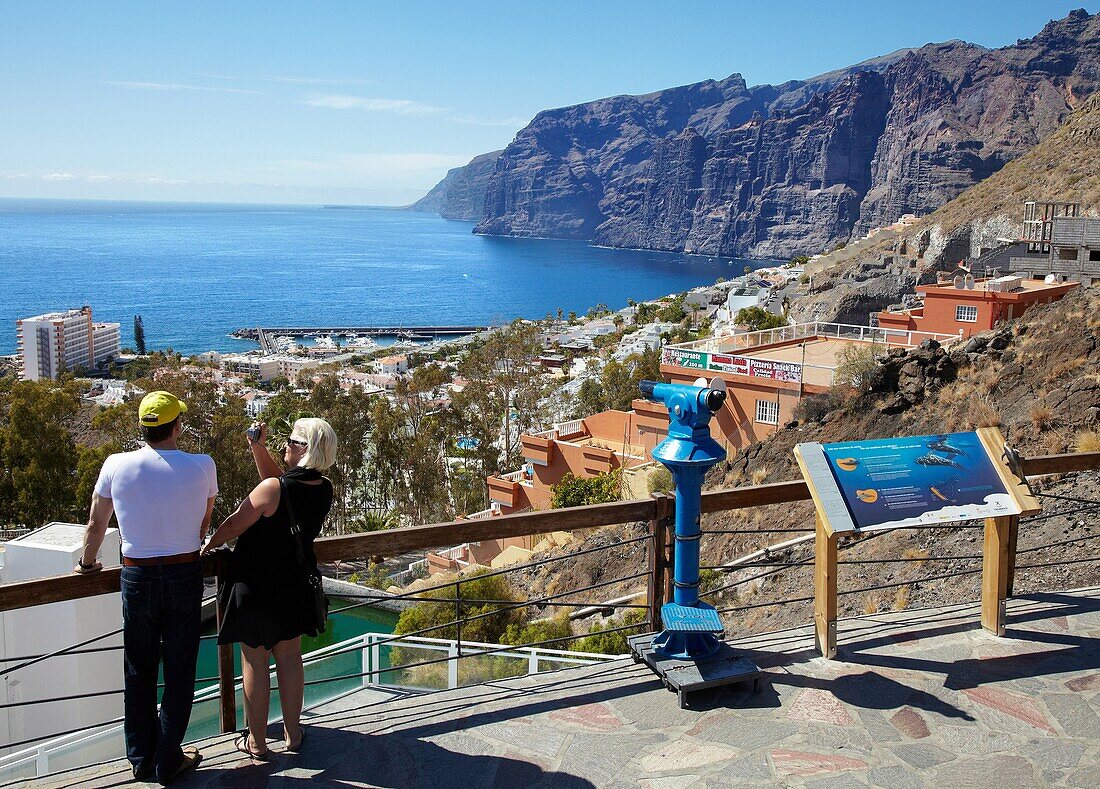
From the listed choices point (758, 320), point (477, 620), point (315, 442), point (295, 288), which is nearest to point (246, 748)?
point (315, 442)

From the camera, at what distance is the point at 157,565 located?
2.96m

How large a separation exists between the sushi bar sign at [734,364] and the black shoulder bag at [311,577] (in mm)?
19398

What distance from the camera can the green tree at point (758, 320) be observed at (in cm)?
4603

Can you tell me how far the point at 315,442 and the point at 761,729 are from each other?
1.94 m

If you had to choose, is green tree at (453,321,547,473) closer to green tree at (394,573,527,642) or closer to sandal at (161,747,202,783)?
green tree at (394,573,527,642)

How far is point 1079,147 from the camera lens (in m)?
52.8

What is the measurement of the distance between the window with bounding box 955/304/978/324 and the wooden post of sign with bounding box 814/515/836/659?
23.2 metres

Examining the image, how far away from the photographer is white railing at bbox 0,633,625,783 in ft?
12.2

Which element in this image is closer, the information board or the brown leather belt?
the brown leather belt

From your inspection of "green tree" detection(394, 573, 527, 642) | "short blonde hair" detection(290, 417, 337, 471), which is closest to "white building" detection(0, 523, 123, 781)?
"short blonde hair" detection(290, 417, 337, 471)

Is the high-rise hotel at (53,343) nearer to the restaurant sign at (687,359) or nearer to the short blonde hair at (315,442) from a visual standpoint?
the restaurant sign at (687,359)

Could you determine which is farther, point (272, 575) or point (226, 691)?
point (226, 691)

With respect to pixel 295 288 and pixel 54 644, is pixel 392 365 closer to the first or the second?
pixel 54 644

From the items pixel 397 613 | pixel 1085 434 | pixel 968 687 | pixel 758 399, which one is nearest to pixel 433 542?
pixel 968 687
